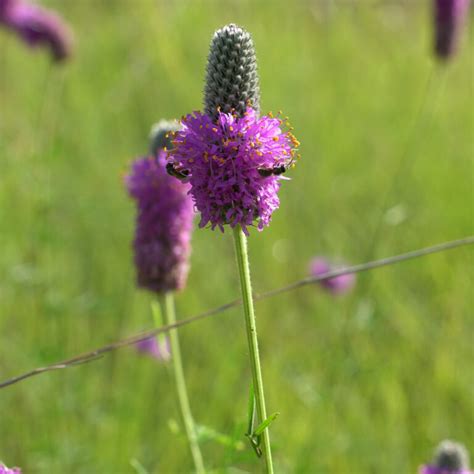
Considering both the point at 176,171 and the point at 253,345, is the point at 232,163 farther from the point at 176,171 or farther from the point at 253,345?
the point at 253,345

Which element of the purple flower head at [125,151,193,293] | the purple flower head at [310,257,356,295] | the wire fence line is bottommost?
the wire fence line

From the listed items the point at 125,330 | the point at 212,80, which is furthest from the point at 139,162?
the point at 125,330

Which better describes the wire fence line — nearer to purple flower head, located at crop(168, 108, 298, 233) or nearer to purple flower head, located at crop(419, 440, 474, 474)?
purple flower head, located at crop(168, 108, 298, 233)

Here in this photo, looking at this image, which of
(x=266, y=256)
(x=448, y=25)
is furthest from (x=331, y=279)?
(x=448, y=25)

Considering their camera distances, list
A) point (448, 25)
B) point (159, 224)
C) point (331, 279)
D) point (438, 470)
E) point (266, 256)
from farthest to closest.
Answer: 1. point (266, 256)
2. point (331, 279)
3. point (448, 25)
4. point (159, 224)
5. point (438, 470)

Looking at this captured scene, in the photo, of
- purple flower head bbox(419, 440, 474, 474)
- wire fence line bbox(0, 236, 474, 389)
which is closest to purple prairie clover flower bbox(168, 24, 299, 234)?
wire fence line bbox(0, 236, 474, 389)

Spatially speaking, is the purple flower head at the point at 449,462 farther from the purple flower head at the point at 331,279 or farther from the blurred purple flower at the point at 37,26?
the blurred purple flower at the point at 37,26

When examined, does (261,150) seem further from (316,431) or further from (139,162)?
→ (316,431)

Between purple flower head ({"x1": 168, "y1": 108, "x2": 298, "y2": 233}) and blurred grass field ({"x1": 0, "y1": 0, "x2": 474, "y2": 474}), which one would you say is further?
blurred grass field ({"x1": 0, "y1": 0, "x2": 474, "y2": 474})
